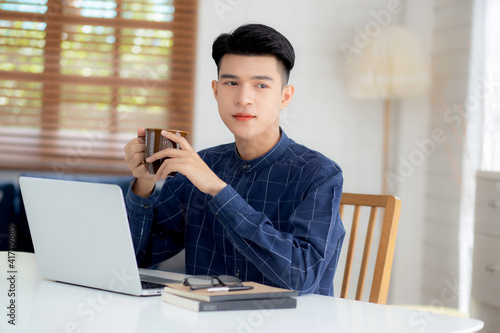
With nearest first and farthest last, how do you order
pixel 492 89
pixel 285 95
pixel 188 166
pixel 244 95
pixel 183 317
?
1. pixel 183 317
2. pixel 188 166
3. pixel 244 95
4. pixel 285 95
5. pixel 492 89

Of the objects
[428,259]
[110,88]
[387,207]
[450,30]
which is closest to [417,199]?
[428,259]

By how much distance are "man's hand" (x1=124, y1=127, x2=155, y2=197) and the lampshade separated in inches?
84.8

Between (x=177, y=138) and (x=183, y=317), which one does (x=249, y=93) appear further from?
(x=183, y=317)

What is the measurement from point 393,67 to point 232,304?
8.20 ft

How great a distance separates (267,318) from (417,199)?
274 centimetres

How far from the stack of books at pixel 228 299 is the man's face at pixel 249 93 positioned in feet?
1.65

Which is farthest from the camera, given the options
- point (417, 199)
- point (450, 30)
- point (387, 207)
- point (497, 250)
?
point (417, 199)

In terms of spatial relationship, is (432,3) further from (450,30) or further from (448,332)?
(448,332)

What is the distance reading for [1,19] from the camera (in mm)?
3400

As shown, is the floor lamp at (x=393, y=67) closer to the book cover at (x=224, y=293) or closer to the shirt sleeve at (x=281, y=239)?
the shirt sleeve at (x=281, y=239)

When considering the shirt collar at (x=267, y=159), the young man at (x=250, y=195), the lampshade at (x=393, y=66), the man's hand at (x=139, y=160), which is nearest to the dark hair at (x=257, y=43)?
the young man at (x=250, y=195)

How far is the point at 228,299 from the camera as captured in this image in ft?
3.08

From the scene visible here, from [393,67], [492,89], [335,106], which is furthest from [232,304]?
[335,106]

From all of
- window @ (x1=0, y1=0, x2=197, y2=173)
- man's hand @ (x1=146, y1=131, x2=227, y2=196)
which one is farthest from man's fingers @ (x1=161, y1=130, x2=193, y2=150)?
window @ (x1=0, y1=0, x2=197, y2=173)
